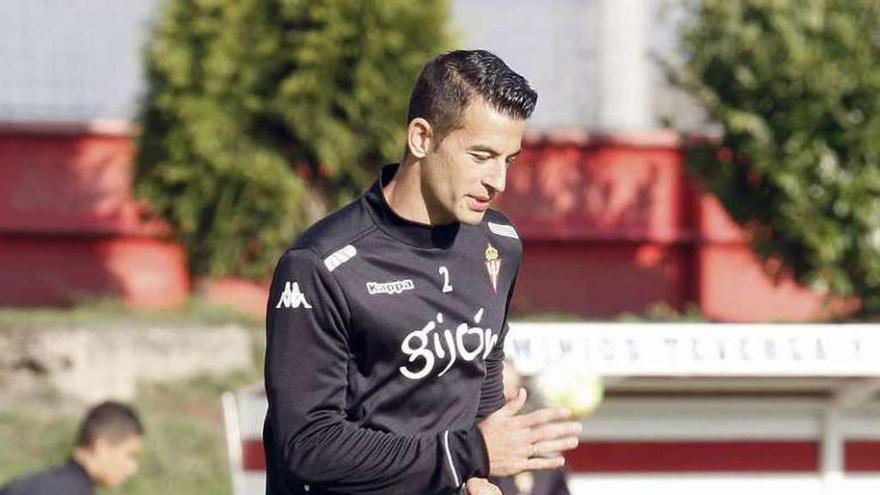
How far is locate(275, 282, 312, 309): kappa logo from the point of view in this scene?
3.99 metres

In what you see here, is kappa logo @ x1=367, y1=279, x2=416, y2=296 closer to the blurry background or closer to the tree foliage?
the blurry background

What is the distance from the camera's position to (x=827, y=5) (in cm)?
1114

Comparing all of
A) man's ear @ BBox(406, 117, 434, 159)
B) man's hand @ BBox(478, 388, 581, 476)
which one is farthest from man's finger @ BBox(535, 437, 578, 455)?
man's ear @ BBox(406, 117, 434, 159)

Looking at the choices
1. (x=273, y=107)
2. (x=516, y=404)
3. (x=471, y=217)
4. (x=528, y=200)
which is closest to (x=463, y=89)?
(x=471, y=217)

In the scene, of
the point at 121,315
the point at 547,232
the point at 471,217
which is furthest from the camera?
the point at 547,232

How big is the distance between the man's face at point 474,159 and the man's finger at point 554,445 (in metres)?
0.48

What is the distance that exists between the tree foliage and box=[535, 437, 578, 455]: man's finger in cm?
723

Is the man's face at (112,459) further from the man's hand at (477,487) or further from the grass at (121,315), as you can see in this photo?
the grass at (121,315)

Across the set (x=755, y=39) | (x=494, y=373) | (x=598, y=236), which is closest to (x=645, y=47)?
Result: (x=598, y=236)

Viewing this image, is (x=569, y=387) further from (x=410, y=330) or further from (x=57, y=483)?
(x=410, y=330)

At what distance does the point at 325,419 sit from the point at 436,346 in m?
0.29

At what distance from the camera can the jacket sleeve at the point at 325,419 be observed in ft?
13.1

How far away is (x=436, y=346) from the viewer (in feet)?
13.5

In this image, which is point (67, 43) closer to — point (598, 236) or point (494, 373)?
point (598, 236)
